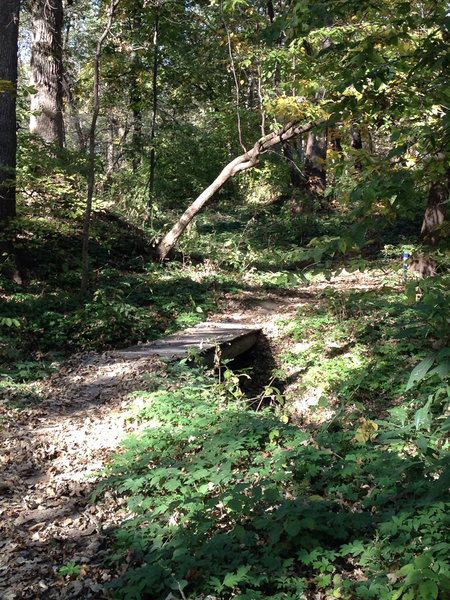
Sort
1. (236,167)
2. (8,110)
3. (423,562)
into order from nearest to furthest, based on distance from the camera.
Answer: (423,562), (8,110), (236,167)

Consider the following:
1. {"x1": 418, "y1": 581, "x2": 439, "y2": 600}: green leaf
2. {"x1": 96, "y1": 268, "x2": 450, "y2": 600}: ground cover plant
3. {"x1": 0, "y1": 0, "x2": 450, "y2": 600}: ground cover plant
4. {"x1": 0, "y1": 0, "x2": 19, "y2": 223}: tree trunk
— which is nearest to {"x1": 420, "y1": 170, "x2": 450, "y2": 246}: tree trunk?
{"x1": 0, "y1": 0, "x2": 450, "y2": 600}: ground cover plant

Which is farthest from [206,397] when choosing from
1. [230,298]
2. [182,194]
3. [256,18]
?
[182,194]

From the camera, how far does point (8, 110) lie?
27.9 ft

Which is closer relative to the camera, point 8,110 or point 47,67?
point 8,110

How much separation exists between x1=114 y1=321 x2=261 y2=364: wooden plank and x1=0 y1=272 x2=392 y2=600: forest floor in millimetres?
398

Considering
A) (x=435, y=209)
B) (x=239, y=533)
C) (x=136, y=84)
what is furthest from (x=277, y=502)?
(x=136, y=84)

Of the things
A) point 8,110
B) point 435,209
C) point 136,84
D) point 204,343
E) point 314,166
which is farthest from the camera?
point 314,166

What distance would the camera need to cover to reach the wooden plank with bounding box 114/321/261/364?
701 cm

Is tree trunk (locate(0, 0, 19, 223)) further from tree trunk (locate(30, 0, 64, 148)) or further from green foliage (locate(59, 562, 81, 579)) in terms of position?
green foliage (locate(59, 562, 81, 579))

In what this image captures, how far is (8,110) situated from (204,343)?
17.3ft

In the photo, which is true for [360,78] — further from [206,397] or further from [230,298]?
[230,298]

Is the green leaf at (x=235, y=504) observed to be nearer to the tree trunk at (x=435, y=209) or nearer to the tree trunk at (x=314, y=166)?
the tree trunk at (x=435, y=209)

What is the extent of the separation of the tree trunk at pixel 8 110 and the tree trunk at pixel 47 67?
2035mm

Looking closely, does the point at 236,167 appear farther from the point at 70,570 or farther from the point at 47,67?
the point at 70,570
